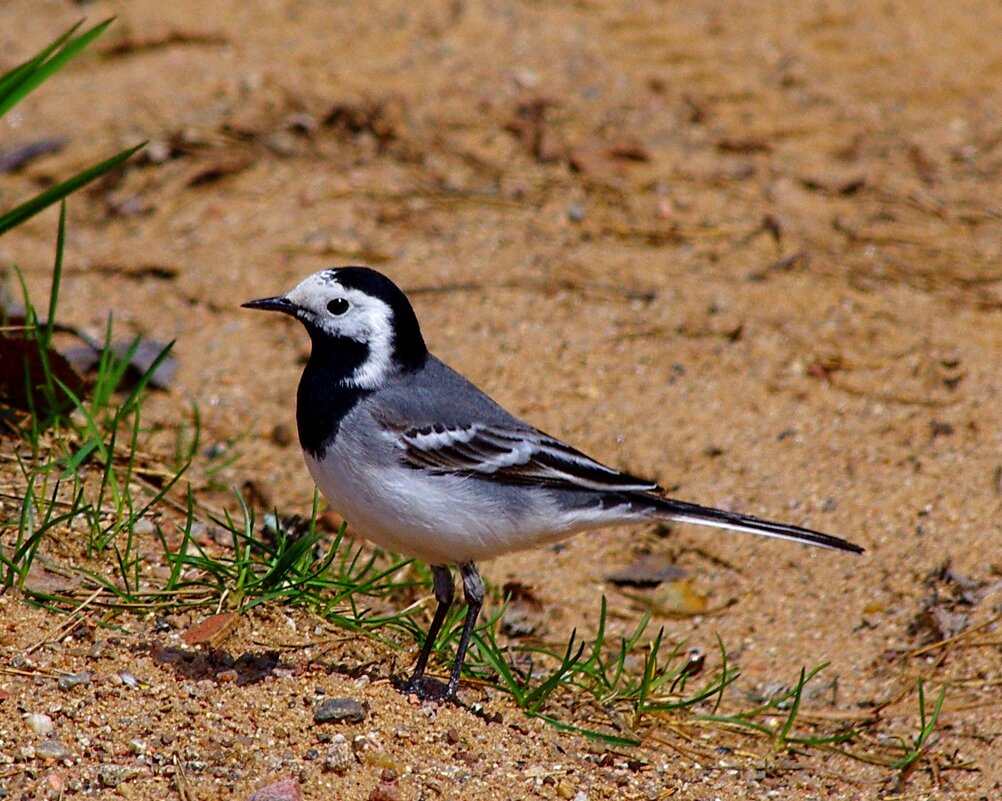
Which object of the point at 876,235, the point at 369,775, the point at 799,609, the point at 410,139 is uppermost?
the point at 410,139

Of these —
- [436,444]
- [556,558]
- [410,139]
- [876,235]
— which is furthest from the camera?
[410,139]

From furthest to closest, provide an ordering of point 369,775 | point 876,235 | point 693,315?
point 876,235 → point 693,315 → point 369,775

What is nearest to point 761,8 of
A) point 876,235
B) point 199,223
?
point 876,235

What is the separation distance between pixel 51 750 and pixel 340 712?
858 millimetres

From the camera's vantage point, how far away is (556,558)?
5.96 metres

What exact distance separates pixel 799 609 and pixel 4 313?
3.59 meters

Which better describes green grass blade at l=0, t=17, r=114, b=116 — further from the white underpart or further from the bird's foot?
the bird's foot

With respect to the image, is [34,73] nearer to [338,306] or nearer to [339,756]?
[338,306]

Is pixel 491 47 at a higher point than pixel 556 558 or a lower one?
higher

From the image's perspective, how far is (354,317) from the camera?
4.70 metres

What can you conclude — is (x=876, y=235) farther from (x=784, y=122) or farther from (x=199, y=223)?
(x=199, y=223)

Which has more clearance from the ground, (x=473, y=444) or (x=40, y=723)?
(x=473, y=444)

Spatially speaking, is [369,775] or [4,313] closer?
[369,775]

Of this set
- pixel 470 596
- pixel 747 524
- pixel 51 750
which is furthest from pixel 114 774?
pixel 747 524
